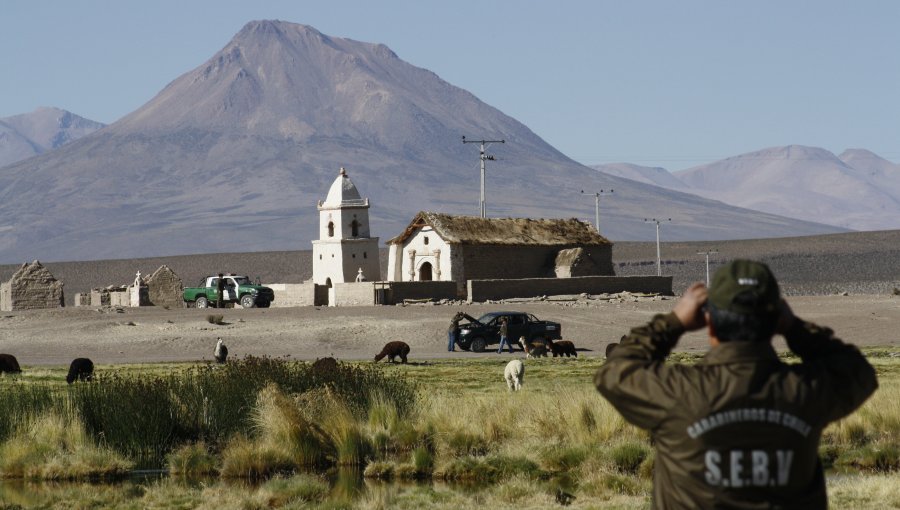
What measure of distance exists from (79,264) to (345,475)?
17086 centimetres

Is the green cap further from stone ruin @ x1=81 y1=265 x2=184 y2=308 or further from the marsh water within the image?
stone ruin @ x1=81 y1=265 x2=184 y2=308

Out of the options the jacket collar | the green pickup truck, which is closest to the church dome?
the green pickup truck

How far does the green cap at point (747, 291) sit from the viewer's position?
586cm

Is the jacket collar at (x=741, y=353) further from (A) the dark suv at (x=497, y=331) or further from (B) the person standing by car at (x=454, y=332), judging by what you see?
(B) the person standing by car at (x=454, y=332)

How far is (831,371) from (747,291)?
0.54m

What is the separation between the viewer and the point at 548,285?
201 ft

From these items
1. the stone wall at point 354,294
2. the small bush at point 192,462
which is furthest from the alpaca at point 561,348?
the stone wall at point 354,294

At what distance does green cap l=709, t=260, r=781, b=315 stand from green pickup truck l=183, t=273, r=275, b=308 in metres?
57.9

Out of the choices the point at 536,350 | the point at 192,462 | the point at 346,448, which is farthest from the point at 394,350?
the point at 192,462

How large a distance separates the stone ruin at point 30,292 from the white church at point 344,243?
12.1 m

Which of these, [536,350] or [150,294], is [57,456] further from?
[150,294]

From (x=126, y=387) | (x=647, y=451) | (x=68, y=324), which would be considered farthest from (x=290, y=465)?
(x=68, y=324)

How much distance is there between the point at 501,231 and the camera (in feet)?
220

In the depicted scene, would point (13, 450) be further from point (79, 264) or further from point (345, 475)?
point (79, 264)
